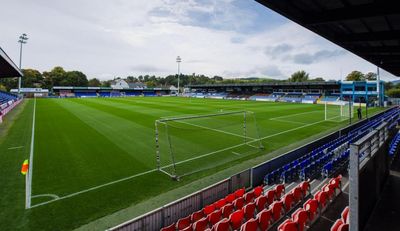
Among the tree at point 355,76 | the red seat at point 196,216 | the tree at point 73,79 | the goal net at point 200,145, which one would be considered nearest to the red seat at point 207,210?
the red seat at point 196,216

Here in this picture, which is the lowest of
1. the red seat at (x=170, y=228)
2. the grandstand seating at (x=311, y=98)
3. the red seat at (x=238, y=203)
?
the red seat at (x=170, y=228)

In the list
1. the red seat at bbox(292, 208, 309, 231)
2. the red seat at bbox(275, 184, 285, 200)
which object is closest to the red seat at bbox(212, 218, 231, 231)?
the red seat at bbox(292, 208, 309, 231)

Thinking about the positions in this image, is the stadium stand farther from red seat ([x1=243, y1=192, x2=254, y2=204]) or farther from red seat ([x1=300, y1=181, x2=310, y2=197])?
red seat ([x1=300, y1=181, x2=310, y2=197])

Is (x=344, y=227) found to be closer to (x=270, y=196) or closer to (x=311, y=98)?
(x=270, y=196)

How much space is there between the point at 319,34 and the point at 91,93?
96.3 metres

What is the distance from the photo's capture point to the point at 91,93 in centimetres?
9362

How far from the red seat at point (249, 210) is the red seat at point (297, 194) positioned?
5.47 ft

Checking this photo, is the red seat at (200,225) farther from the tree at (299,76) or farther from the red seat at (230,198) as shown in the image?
the tree at (299,76)

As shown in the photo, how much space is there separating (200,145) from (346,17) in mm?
11101

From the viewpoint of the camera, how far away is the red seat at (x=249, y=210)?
21.3 feet

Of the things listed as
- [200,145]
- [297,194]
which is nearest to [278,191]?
[297,194]

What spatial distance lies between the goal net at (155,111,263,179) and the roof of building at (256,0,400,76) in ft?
22.8

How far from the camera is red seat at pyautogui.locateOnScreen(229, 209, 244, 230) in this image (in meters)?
5.92

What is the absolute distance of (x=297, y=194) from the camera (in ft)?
25.4
